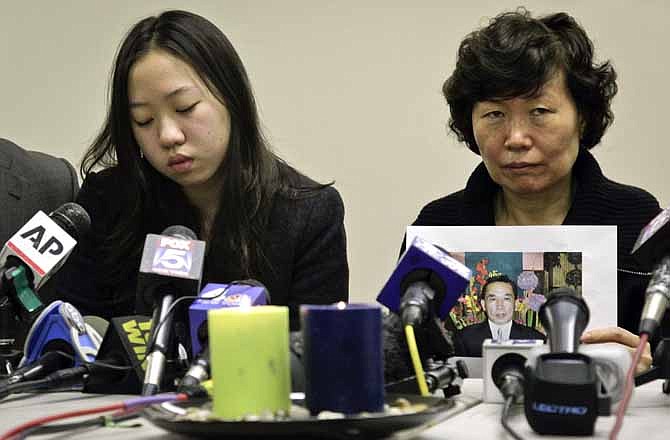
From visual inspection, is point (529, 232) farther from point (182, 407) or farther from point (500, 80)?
point (182, 407)

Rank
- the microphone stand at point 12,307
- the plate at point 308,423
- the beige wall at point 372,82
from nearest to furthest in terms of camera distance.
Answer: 1. the plate at point 308,423
2. the microphone stand at point 12,307
3. the beige wall at point 372,82

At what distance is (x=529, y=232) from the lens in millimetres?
1265

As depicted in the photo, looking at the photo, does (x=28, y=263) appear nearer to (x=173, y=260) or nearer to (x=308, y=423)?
(x=173, y=260)

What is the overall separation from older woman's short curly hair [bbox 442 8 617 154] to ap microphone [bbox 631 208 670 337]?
0.73 meters

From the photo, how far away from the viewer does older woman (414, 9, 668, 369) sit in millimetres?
1617

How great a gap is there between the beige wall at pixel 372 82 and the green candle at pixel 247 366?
1.88 meters

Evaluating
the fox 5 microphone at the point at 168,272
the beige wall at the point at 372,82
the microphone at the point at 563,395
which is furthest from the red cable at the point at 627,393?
the beige wall at the point at 372,82

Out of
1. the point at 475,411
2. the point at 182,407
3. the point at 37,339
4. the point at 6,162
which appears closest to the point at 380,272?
the point at 6,162

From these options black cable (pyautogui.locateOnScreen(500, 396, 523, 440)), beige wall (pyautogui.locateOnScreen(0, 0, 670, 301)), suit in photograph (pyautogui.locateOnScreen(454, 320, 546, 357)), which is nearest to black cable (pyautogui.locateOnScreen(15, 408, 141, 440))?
black cable (pyautogui.locateOnScreen(500, 396, 523, 440))

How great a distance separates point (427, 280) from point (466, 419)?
139 mm

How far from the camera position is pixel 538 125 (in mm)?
1621

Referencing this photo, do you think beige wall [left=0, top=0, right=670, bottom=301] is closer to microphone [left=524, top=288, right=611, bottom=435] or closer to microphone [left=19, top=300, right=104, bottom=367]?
microphone [left=19, top=300, right=104, bottom=367]

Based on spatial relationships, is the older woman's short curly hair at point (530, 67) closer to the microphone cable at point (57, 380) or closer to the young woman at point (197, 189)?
the young woman at point (197, 189)

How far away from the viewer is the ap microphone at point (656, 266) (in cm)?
83
